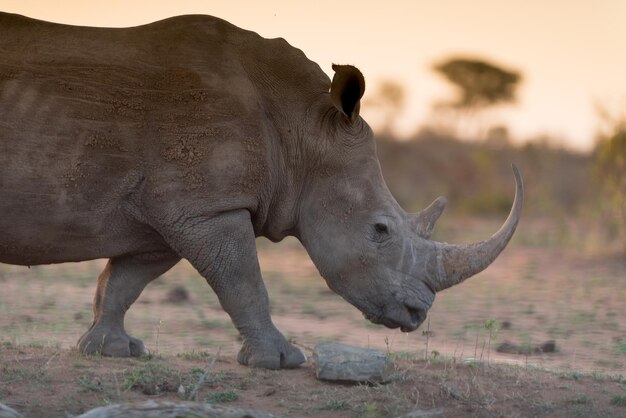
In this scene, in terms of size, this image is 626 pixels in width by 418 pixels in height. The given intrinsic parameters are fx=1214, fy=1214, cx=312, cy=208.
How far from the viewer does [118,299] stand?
26.5 feet

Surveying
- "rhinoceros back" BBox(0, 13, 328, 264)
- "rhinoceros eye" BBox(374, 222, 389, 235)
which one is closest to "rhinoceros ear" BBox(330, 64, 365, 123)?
"rhinoceros back" BBox(0, 13, 328, 264)

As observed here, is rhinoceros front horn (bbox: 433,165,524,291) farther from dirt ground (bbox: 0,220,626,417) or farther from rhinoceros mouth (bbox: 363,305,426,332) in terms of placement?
dirt ground (bbox: 0,220,626,417)

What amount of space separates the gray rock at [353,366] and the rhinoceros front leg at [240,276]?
398 millimetres

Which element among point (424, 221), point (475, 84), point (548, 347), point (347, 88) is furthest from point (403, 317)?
point (475, 84)

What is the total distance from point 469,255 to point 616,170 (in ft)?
34.0

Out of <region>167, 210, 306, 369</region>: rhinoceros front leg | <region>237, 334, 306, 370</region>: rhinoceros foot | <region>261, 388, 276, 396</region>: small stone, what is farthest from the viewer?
<region>237, 334, 306, 370</region>: rhinoceros foot

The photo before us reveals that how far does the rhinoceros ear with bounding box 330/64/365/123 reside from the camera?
752 centimetres

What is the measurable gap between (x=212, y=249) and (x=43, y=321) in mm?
3334

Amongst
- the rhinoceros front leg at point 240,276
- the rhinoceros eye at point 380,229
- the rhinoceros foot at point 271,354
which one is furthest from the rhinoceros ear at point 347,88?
the rhinoceros foot at point 271,354

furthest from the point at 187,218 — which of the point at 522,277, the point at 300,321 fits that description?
the point at 522,277

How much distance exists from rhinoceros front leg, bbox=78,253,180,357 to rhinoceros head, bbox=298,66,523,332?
1079mm

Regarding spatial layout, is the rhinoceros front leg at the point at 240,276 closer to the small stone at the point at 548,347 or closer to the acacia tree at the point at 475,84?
the small stone at the point at 548,347

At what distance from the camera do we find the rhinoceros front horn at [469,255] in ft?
24.9

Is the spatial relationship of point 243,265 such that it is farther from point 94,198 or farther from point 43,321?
point 43,321
